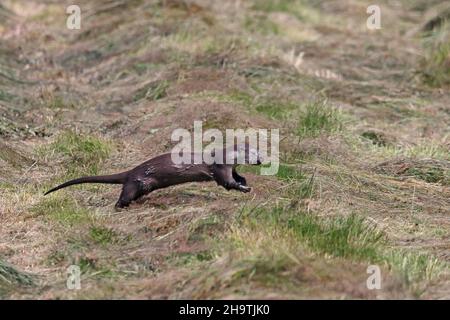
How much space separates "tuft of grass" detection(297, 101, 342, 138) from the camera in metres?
9.52

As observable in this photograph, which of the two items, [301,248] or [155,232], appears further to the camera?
[155,232]

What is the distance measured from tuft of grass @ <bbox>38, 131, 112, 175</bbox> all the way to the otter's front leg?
175 centimetres

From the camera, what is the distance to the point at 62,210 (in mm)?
7320

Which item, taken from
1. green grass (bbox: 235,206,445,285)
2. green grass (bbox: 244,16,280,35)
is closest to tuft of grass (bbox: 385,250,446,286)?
green grass (bbox: 235,206,445,285)

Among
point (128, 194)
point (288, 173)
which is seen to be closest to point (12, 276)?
point (128, 194)

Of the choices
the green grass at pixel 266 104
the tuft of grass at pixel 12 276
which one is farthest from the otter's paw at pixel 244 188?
the green grass at pixel 266 104

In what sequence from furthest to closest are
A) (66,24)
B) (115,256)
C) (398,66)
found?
(66,24) < (398,66) < (115,256)

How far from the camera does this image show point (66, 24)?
16828mm

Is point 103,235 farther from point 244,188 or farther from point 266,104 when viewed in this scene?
point 266,104

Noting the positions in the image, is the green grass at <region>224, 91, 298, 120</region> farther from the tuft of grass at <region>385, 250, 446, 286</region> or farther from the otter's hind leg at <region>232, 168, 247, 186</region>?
the tuft of grass at <region>385, 250, 446, 286</region>

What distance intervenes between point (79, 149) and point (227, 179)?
7.48ft

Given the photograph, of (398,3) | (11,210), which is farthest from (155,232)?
(398,3)

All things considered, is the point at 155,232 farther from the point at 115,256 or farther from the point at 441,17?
the point at 441,17
